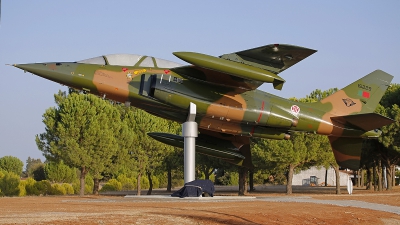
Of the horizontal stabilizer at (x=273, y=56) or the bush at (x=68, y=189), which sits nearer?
the horizontal stabilizer at (x=273, y=56)

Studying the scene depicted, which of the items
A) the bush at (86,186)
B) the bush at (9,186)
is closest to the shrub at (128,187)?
the bush at (86,186)

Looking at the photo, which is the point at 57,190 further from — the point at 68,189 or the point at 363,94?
the point at 363,94

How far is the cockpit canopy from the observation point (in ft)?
74.0

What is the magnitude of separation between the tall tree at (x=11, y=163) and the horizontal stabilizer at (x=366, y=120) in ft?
217

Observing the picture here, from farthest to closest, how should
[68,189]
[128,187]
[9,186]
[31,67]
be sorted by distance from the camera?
[128,187] → [68,189] → [9,186] → [31,67]

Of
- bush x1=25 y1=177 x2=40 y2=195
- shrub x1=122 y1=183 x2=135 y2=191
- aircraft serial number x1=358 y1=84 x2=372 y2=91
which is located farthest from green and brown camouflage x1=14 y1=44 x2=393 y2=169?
shrub x1=122 y1=183 x2=135 y2=191

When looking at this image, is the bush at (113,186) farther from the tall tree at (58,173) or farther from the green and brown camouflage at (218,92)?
the green and brown camouflage at (218,92)

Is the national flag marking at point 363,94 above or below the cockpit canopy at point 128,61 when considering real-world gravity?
below

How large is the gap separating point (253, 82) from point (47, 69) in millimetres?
8831

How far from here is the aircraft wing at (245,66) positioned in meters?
20.3

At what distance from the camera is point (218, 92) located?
75.8 ft

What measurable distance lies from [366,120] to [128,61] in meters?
11.4

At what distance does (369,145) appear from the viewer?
50875 millimetres

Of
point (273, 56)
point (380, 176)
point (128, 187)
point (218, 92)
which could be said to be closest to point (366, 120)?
point (273, 56)
